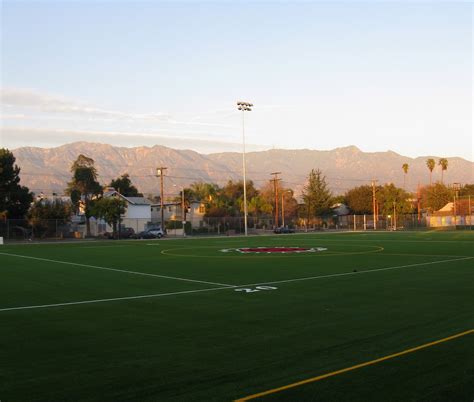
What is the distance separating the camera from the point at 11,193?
75062 mm

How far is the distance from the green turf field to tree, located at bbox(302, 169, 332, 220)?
3740 inches

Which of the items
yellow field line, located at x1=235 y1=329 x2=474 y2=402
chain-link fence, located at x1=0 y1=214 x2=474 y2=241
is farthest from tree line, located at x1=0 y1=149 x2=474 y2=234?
yellow field line, located at x1=235 y1=329 x2=474 y2=402

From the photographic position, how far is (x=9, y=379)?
7.76 m

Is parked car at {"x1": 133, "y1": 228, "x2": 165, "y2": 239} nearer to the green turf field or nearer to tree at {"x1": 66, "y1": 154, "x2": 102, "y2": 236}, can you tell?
tree at {"x1": 66, "y1": 154, "x2": 102, "y2": 236}

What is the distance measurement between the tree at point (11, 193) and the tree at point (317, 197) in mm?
57241

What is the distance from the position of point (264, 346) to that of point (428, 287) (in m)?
9.24

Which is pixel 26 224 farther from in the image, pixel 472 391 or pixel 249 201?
pixel 472 391

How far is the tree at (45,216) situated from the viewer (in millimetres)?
73331

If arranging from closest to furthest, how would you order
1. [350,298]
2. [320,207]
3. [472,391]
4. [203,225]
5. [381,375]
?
[472,391] < [381,375] < [350,298] < [203,225] < [320,207]

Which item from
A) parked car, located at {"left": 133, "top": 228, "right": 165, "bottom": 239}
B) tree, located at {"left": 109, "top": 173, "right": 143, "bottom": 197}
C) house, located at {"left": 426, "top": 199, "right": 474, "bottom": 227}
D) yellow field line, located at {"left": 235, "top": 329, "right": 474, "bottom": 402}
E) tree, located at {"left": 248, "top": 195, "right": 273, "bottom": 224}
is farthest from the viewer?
tree, located at {"left": 109, "top": 173, "right": 143, "bottom": 197}

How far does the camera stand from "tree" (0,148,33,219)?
74.4 meters

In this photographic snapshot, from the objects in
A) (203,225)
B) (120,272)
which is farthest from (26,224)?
(120,272)

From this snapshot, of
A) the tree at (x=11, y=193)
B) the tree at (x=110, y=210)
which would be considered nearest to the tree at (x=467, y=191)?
the tree at (x=110, y=210)

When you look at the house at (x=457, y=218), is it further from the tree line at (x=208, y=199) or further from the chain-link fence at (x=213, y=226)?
the tree line at (x=208, y=199)
